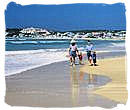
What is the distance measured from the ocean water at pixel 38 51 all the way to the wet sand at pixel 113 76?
125 mm

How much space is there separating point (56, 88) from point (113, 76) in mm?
481

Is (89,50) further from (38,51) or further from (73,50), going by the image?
(38,51)

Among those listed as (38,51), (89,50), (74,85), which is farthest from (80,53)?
(38,51)

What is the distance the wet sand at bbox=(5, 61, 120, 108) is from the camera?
3.14 m

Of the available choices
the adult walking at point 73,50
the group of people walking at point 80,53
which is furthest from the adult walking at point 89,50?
the adult walking at point 73,50

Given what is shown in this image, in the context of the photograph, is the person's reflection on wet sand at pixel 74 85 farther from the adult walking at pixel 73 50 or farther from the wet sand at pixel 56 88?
the adult walking at pixel 73 50

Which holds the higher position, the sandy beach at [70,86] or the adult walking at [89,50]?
the adult walking at [89,50]

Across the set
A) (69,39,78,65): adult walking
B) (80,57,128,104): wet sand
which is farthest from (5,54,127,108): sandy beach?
(69,39,78,65): adult walking

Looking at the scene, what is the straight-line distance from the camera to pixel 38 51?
3.69 meters

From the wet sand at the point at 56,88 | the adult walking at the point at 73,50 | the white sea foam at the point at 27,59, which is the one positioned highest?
the adult walking at the point at 73,50

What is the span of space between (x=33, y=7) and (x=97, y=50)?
0.67 metres

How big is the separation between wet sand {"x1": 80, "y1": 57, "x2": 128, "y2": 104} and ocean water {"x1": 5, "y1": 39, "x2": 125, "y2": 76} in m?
0.12

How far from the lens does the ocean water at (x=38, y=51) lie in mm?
3457

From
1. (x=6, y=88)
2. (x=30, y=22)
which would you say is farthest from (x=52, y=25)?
(x=6, y=88)
